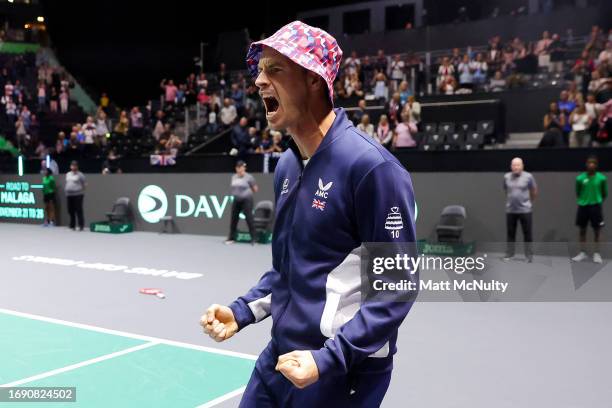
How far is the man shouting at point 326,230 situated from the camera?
6.35ft

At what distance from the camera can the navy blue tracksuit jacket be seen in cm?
194

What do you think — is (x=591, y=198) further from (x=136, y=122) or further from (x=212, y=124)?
(x=136, y=122)

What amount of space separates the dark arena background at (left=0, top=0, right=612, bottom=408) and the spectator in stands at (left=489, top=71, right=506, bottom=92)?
0.19ft

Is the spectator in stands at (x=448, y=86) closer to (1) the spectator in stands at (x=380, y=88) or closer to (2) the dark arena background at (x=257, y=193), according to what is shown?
(2) the dark arena background at (x=257, y=193)

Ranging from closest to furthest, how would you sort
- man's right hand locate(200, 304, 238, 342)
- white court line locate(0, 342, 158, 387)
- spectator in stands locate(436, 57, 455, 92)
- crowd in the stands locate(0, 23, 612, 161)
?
man's right hand locate(200, 304, 238, 342) < white court line locate(0, 342, 158, 387) < crowd in the stands locate(0, 23, 612, 161) < spectator in stands locate(436, 57, 455, 92)

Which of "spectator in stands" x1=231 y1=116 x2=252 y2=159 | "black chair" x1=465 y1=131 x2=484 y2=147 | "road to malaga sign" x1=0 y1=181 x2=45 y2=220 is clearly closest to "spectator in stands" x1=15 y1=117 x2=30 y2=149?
"road to malaga sign" x1=0 y1=181 x2=45 y2=220

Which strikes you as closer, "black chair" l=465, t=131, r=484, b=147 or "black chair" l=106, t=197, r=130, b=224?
→ "black chair" l=465, t=131, r=484, b=147

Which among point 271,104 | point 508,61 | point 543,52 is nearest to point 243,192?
point 508,61

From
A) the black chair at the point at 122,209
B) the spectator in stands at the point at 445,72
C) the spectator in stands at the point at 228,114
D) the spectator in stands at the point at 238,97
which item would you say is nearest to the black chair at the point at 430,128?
the spectator in stands at the point at 445,72

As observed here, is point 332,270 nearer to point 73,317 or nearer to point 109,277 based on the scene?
point 73,317

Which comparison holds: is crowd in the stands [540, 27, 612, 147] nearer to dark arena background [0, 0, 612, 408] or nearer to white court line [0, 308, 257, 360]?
dark arena background [0, 0, 612, 408]

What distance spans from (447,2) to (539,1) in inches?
164

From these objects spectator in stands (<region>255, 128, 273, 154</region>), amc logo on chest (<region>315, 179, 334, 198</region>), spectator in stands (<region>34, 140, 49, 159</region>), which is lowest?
spectator in stands (<region>34, 140, 49, 159</region>)

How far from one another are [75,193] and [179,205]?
313 cm
